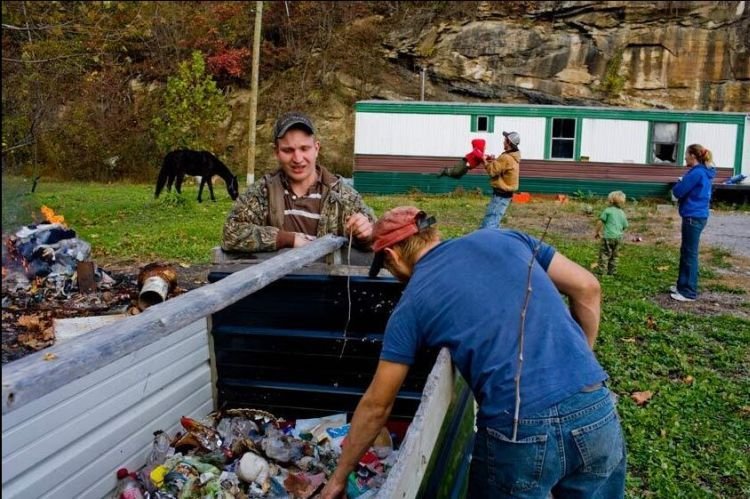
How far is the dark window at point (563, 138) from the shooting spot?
2062cm

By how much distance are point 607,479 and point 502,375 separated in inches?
24.9

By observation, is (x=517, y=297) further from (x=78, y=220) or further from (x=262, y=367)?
(x=78, y=220)

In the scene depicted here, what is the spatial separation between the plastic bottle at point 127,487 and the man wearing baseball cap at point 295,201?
1257 millimetres

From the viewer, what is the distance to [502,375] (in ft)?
6.86

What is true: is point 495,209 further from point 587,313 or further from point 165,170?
point 165,170

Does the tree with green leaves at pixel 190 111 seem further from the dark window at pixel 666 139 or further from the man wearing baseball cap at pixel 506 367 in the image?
the man wearing baseball cap at pixel 506 367

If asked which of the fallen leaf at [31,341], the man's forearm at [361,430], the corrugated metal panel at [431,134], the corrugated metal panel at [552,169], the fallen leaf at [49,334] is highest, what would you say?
the corrugated metal panel at [431,134]

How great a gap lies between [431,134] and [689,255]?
1344 cm

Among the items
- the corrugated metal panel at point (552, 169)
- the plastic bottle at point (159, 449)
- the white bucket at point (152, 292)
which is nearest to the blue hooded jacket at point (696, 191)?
the white bucket at point (152, 292)

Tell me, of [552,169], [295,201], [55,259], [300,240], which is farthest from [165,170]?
[300,240]

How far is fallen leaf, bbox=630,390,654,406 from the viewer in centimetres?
513

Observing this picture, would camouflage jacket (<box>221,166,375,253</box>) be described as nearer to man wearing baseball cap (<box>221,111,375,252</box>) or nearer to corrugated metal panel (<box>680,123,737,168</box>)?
man wearing baseball cap (<box>221,111,375,252</box>)

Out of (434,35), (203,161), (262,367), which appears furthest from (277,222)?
(434,35)

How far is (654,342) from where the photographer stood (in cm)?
650
